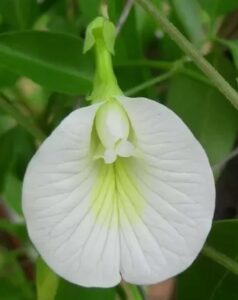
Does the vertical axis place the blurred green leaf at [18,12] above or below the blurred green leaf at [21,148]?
above

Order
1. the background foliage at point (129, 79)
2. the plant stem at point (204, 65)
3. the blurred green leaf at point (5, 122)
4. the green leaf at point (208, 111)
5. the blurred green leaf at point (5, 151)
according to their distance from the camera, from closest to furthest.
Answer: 1. the plant stem at point (204, 65)
2. the background foliage at point (129, 79)
3. the green leaf at point (208, 111)
4. the blurred green leaf at point (5, 151)
5. the blurred green leaf at point (5, 122)

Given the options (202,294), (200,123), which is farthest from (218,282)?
(200,123)

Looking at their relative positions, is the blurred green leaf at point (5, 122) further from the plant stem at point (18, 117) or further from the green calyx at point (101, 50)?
the green calyx at point (101, 50)

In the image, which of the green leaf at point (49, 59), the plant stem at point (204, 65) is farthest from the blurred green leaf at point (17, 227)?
the plant stem at point (204, 65)

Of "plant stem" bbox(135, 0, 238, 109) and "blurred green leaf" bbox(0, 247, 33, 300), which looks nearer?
"plant stem" bbox(135, 0, 238, 109)

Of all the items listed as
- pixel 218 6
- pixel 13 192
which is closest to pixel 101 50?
pixel 218 6

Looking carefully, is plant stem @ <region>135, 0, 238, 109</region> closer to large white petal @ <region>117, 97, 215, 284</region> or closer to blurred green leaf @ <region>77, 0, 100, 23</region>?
large white petal @ <region>117, 97, 215, 284</region>

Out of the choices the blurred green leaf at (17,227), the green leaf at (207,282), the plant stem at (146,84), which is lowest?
the blurred green leaf at (17,227)

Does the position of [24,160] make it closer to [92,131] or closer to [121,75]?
[121,75]

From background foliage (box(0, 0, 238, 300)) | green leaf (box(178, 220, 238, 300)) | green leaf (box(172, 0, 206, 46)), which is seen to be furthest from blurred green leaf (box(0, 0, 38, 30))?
green leaf (box(178, 220, 238, 300))
